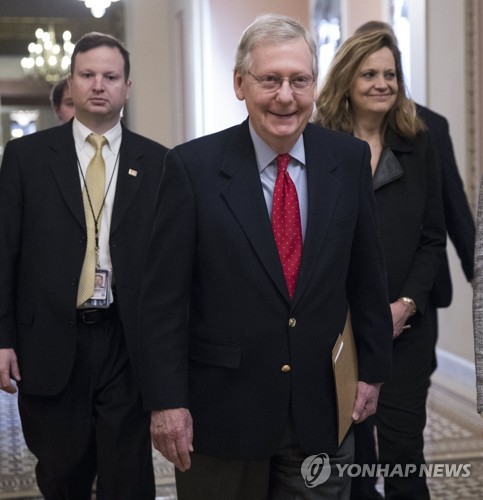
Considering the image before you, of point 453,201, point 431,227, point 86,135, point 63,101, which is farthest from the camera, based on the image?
point 63,101

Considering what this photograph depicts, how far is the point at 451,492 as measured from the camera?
470cm

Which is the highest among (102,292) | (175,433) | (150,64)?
(150,64)

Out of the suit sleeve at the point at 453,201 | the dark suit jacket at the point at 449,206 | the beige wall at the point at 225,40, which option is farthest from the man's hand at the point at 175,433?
the beige wall at the point at 225,40

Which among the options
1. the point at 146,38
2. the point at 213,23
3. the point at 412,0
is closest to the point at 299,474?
the point at 412,0

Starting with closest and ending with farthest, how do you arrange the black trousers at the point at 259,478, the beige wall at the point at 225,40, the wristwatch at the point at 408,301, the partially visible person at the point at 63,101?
the black trousers at the point at 259,478
the wristwatch at the point at 408,301
the partially visible person at the point at 63,101
the beige wall at the point at 225,40

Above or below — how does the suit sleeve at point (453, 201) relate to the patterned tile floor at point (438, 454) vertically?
above

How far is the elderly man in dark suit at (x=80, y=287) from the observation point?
3.64m

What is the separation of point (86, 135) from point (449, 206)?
1471mm

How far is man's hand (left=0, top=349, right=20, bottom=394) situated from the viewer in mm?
3617

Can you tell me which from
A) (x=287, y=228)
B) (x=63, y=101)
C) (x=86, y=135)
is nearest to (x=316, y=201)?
(x=287, y=228)

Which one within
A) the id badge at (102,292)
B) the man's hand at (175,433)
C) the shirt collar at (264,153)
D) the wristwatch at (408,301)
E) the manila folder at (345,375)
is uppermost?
the shirt collar at (264,153)

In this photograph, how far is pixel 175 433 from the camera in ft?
8.46

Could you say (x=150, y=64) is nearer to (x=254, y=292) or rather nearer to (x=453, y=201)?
(x=453, y=201)

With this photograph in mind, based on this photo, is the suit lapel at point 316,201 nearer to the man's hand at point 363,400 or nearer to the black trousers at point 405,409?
the man's hand at point 363,400
